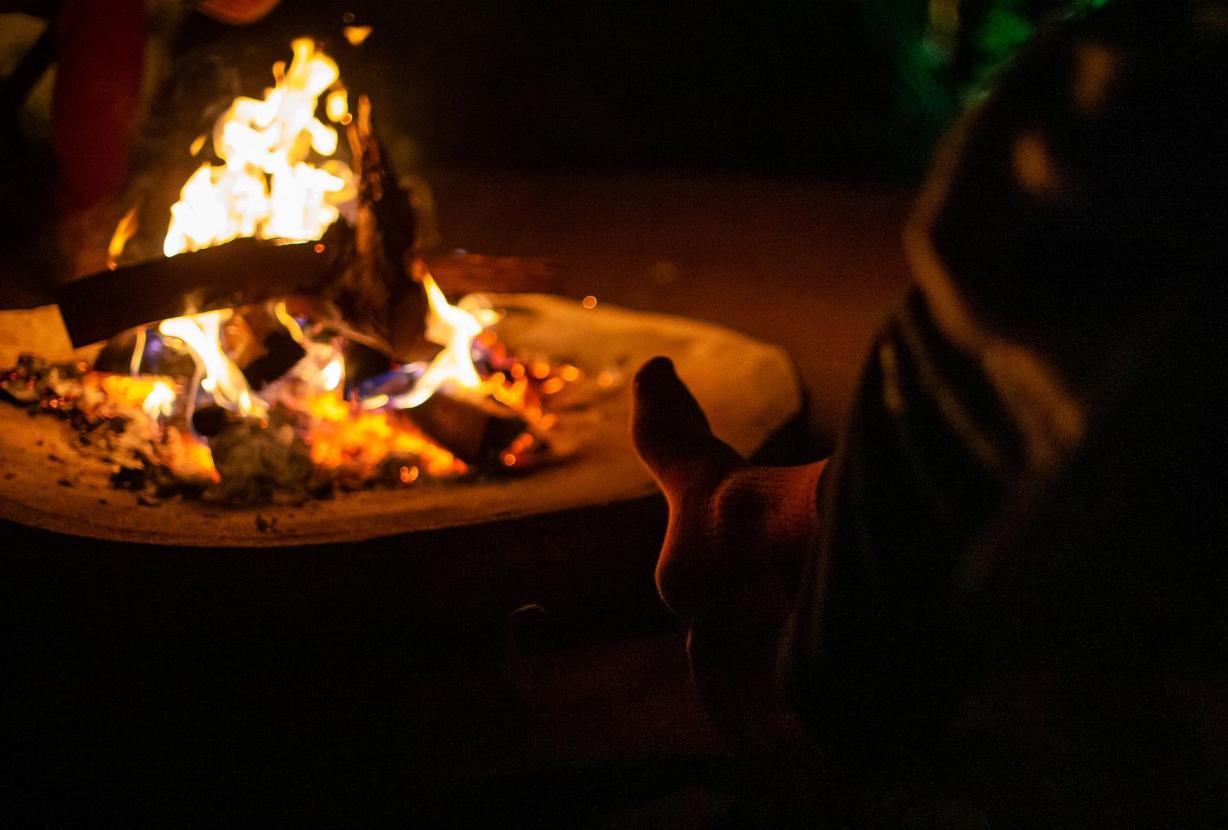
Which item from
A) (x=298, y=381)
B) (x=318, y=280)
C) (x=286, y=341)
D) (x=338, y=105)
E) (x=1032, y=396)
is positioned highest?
(x=1032, y=396)

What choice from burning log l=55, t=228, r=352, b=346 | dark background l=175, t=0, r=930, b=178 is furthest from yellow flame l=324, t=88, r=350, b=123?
dark background l=175, t=0, r=930, b=178

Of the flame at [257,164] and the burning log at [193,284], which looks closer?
the burning log at [193,284]

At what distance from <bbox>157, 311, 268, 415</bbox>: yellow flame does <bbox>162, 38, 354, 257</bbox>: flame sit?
0.94 feet

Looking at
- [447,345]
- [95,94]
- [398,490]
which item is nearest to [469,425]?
[398,490]

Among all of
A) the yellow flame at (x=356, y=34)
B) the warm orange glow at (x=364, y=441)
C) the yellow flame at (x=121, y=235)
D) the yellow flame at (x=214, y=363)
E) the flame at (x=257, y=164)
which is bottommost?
the warm orange glow at (x=364, y=441)

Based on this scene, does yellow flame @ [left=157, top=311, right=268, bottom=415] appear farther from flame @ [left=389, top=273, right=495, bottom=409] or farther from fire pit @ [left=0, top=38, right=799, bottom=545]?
flame @ [left=389, top=273, right=495, bottom=409]

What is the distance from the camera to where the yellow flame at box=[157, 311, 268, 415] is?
2539 mm

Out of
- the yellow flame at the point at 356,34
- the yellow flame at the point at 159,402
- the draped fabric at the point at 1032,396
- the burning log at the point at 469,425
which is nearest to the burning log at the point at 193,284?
the yellow flame at the point at 159,402

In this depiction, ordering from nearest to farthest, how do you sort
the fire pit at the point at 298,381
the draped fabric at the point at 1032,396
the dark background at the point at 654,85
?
the draped fabric at the point at 1032,396
the fire pit at the point at 298,381
the dark background at the point at 654,85

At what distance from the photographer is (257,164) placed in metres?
2.75

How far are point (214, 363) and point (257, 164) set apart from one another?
557mm

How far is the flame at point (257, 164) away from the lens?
274 centimetres

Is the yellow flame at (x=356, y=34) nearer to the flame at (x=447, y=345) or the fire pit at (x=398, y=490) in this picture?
the flame at (x=447, y=345)

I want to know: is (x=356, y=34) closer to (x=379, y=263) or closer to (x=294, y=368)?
(x=379, y=263)
